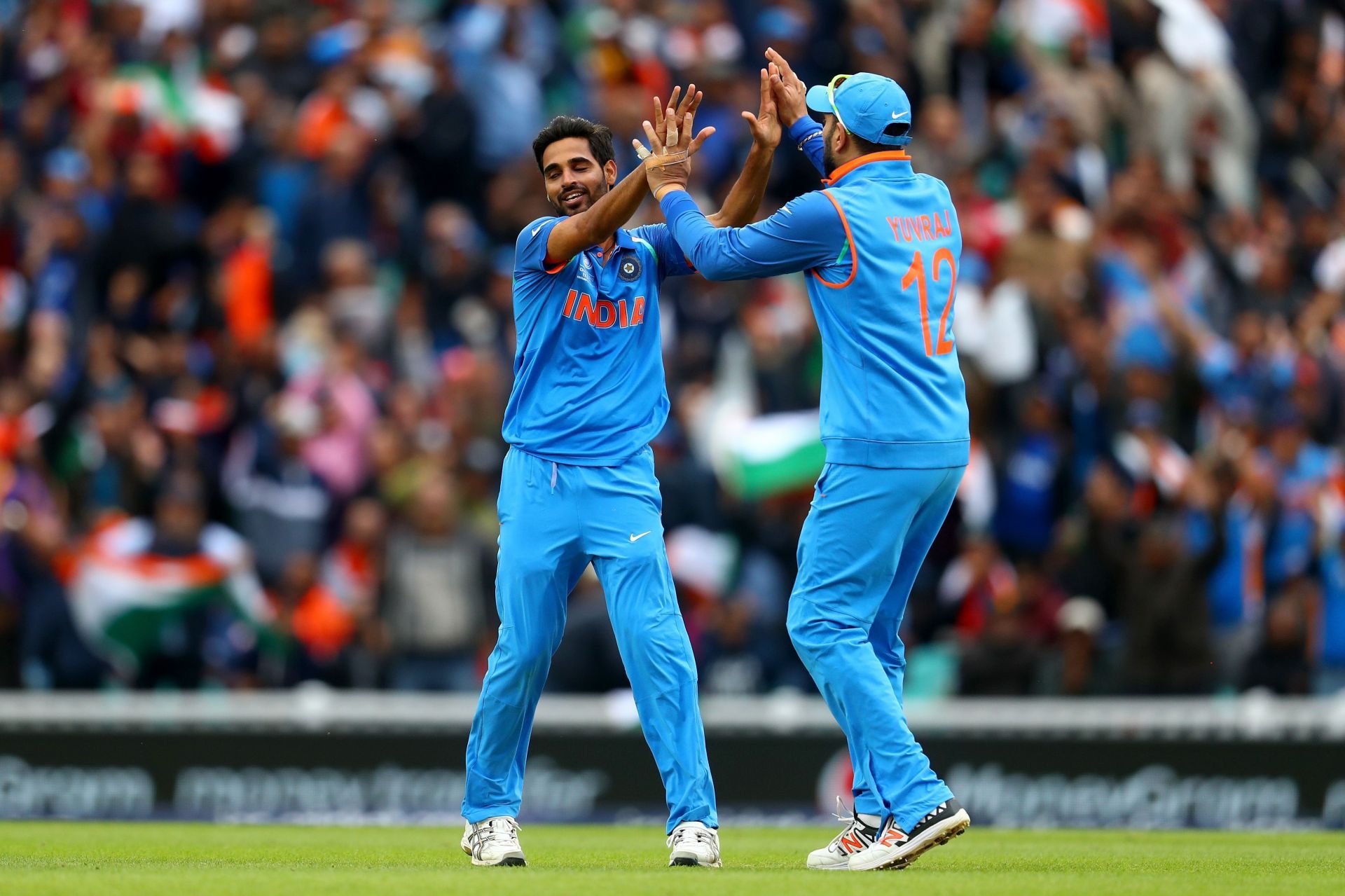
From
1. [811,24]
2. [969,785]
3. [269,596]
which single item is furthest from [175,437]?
[811,24]

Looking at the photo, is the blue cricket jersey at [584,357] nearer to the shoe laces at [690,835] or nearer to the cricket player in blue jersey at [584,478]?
the cricket player in blue jersey at [584,478]

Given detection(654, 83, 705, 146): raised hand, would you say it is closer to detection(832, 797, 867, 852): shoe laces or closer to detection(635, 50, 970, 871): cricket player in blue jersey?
detection(635, 50, 970, 871): cricket player in blue jersey

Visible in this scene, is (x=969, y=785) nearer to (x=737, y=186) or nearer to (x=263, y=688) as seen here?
(x=263, y=688)

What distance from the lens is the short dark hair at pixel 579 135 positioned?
7680mm

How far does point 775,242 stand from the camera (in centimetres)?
724

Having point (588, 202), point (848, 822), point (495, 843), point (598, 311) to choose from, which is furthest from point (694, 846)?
point (588, 202)

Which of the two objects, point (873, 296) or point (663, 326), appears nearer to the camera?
point (873, 296)

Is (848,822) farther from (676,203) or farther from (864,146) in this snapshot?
(864,146)

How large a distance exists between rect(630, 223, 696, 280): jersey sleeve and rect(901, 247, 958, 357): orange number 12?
3.11ft

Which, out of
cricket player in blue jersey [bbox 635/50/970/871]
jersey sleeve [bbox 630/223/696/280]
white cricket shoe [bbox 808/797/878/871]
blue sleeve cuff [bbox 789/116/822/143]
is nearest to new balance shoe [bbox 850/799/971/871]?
cricket player in blue jersey [bbox 635/50/970/871]

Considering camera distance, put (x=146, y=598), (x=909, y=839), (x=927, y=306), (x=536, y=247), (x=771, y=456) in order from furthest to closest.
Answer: (x=771, y=456)
(x=146, y=598)
(x=536, y=247)
(x=927, y=306)
(x=909, y=839)

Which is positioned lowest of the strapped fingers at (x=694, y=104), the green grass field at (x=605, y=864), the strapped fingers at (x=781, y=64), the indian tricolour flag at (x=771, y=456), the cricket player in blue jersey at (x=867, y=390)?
the green grass field at (x=605, y=864)

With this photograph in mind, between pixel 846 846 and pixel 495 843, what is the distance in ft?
4.27

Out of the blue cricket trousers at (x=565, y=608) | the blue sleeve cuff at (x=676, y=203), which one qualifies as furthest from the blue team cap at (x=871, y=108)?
the blue cricket trousers at (x=565, y=608)
